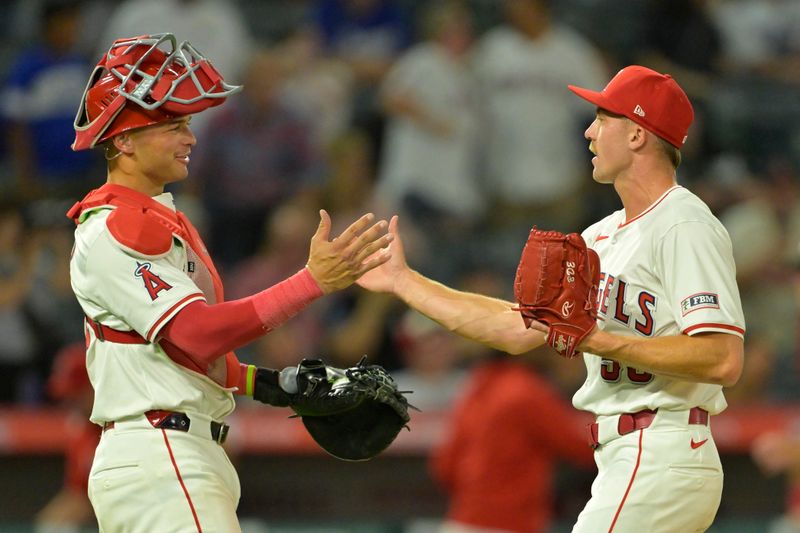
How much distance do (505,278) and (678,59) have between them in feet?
7.57

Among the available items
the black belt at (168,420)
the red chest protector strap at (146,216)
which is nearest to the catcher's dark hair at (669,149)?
the red chest protector strap at (146,216)

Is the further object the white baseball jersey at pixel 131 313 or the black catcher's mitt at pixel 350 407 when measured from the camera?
the black catcher's mitt at pixel 350 407

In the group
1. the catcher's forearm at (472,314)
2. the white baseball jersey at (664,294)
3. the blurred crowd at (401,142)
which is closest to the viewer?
the white baseball jersey at (664,294)

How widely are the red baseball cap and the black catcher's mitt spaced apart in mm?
1289

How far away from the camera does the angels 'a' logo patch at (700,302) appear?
412cm

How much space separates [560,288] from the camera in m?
4.15

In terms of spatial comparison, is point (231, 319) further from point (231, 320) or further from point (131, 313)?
point (131, 313)

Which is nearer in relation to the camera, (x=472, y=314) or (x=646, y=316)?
(x=646, y=316)

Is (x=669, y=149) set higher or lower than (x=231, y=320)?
higher

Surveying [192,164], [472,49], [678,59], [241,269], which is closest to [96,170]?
[192,164]

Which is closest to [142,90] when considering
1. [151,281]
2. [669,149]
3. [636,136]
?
[151,281]

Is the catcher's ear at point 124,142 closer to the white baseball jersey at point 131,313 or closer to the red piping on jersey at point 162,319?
the white baseball jersey at point 131,313

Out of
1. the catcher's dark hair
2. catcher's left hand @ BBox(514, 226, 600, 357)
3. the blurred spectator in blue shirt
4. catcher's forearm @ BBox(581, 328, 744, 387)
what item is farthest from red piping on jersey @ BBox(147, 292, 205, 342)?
the blurred spectator in blue shirt

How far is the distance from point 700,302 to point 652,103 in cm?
78
